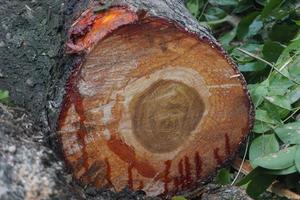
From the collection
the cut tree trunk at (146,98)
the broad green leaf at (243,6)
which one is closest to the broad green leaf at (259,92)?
the cut tree trunk at (146,98)

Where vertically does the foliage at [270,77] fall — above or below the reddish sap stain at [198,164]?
above

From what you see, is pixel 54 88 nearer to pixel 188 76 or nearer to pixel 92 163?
pixel 92 163

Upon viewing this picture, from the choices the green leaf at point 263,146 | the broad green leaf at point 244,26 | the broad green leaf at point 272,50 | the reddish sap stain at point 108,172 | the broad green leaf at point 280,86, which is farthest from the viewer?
the broad green leaf at point 244,26

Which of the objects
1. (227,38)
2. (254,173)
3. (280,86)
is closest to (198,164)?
(254,173)

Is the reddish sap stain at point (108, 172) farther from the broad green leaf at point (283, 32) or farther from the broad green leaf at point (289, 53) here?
the broad green leaf at point (283, 32)

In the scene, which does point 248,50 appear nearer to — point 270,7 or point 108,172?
point 270,7

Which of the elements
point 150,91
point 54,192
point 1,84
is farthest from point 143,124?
point 1,84

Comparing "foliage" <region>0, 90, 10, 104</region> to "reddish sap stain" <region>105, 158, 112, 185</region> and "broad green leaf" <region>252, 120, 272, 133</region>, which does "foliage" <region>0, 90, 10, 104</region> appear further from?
"broad green leaf" <region>252, 120, 272, 133</region>
